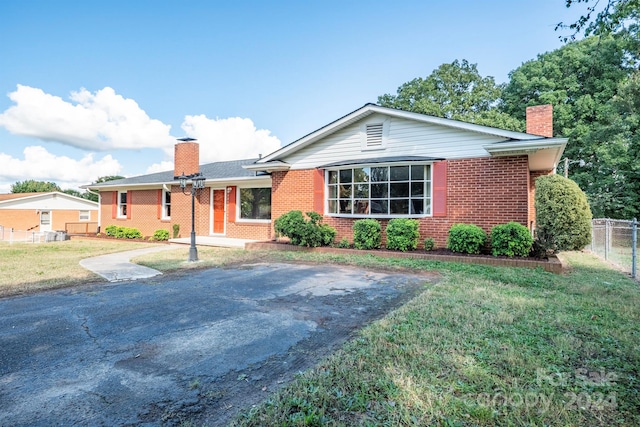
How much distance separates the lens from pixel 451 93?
32.5 m

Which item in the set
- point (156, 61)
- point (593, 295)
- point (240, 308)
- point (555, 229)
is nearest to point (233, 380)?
point (240, 308)

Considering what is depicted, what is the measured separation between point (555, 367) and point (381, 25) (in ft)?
39.7

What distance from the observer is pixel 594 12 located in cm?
593

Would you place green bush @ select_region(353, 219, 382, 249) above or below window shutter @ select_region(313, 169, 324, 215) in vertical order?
below

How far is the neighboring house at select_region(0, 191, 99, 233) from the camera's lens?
92.8 feet

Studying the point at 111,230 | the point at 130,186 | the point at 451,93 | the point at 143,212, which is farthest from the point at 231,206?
the point at 451,93

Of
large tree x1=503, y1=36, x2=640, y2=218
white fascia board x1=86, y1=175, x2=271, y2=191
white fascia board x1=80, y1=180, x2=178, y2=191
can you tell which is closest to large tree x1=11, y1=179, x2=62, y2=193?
white fascia board x1=80, y1=180, x2=178, y2=191

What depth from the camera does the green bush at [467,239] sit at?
906 cm

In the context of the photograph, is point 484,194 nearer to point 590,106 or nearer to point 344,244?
point 344,244

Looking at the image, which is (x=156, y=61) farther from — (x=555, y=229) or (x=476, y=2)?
(x=555, y=229)

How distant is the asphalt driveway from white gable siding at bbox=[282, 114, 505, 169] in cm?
543

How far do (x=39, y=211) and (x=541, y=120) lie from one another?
3636 centimetres

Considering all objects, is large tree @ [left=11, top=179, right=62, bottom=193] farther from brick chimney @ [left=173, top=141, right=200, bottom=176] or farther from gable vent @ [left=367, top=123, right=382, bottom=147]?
gable vent @ [left=367, top=123, right=382, bottom=147]

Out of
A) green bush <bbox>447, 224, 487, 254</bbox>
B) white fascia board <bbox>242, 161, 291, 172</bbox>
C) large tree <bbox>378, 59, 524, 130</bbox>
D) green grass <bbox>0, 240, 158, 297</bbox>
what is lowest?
green grass <bbox>0, 240, 158, 297</bbox>
